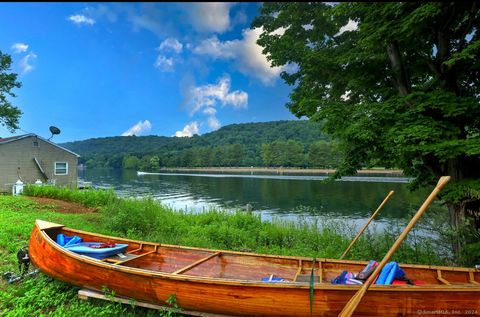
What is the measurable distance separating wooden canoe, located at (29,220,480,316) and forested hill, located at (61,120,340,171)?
58.3m

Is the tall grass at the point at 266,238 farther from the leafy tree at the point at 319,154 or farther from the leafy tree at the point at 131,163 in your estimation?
the leafy tree at the point at 131,163

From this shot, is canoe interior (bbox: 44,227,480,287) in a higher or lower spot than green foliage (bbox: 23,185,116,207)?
lower

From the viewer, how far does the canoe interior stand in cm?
396

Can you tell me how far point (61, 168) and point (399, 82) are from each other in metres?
25.1

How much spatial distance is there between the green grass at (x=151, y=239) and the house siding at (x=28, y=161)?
996 cm

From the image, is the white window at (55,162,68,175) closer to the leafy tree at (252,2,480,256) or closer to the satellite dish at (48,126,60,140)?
the satellite dish at (48,126,60,140)

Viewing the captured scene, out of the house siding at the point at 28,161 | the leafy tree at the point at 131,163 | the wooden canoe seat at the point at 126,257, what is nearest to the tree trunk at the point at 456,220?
the wooden canoe seat at the point at 126,257

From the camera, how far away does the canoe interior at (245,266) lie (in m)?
3.96

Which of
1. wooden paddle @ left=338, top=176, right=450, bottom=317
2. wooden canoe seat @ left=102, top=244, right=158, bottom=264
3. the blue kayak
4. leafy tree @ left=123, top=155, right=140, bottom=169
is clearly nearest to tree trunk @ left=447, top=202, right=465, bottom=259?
wooden paddle @ left=338, top=176, right=450, bottom=317

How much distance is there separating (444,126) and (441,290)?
8.80ft

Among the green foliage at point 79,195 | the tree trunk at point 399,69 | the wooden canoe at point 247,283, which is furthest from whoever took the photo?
the green foliage at point 79,195

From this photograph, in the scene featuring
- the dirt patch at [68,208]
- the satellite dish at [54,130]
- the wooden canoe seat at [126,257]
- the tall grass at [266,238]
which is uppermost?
the satellite dish at [54,130]

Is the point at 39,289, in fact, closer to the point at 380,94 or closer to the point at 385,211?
the point at 380,94

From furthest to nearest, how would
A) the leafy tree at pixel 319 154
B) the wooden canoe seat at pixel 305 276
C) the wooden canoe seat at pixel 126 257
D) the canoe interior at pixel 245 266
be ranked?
the leafy tree at pixel 319 154
the wooden canoe seat at pixel 126 257
the wooden canoe seat at pixel 305 276
the canoe interior at pixel 245 266
